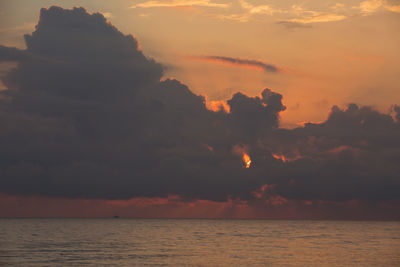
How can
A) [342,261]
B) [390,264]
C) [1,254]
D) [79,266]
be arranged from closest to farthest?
[79,266] → [390,264] → [342,261] → [1,254]

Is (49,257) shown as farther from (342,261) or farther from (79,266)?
(342,261)

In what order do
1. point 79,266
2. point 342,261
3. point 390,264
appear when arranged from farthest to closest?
point 342,261 → point 390,264 → point 79,266

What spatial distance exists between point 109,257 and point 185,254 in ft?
49.6

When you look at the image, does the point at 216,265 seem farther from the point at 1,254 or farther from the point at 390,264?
the point at 1,254

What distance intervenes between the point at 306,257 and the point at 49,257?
47310mm

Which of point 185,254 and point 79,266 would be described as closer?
point 79,266

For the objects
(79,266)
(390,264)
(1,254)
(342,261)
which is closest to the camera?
(79,266)

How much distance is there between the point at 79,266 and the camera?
82375 millimetres

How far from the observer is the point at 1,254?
10162 cm

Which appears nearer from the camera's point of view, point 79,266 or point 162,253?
point 79,266

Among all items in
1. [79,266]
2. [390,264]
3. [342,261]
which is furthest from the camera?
[342,261]

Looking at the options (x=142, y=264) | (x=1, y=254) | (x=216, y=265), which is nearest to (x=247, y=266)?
(x=216, y=265)

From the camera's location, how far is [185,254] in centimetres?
10356

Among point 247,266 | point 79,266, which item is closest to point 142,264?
point 79,266
